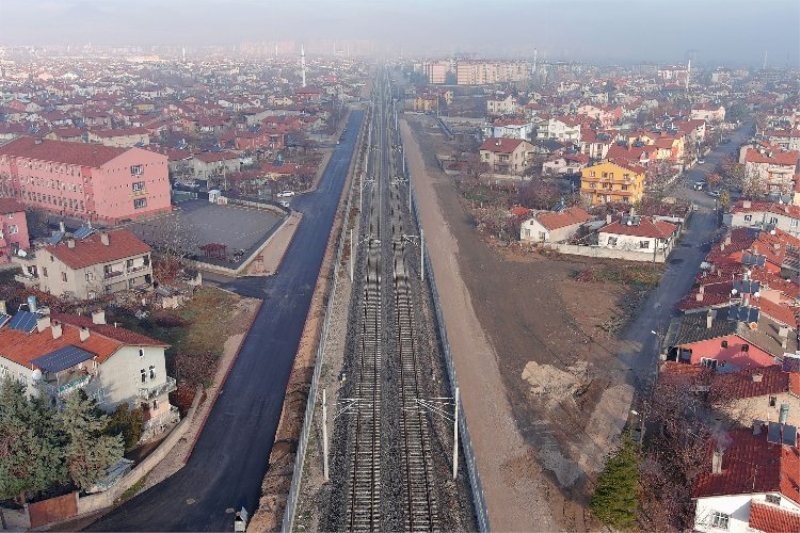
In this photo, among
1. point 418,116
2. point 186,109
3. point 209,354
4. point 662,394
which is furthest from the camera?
point 418,116

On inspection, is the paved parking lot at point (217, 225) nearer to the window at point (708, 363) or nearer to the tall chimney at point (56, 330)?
the tall chimney at point (56, 330)

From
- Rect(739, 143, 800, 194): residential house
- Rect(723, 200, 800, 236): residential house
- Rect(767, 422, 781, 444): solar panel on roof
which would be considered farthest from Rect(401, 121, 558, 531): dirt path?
Rect(739, 143, 800, 194): residential house

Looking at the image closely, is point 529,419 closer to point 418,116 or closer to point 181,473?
point 181,473

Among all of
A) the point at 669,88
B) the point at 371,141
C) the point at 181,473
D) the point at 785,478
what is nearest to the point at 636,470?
the point at 785,478

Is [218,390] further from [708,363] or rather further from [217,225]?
[217,225]

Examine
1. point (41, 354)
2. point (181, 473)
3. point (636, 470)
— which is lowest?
point (181, 473)

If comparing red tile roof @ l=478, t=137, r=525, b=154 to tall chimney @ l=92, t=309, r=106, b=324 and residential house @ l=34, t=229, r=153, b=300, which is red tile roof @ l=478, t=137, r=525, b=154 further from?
tall chimney @ l=92, t=309, r=106, b=324

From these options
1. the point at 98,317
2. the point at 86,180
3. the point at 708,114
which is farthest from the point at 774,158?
the point at 98,317

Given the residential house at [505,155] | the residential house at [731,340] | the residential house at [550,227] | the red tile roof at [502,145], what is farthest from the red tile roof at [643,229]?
the red tile roof at [502,145]
